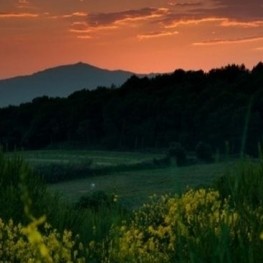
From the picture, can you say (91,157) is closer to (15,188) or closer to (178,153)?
(178,153)

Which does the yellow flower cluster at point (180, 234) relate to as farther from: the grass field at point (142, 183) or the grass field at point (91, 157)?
the grass field at point (91, 157)

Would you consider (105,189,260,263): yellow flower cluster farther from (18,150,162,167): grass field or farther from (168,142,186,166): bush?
(18,150,162,167): grass field

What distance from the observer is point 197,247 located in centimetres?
823

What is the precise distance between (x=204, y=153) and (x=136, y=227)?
3705cm

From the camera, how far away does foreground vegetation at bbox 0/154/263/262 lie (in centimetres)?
815

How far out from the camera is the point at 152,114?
209 feet

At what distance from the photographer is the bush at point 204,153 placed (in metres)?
49.1

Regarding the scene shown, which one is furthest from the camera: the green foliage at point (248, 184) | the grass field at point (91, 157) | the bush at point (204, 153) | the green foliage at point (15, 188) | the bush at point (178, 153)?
the bush at point (204, 153)

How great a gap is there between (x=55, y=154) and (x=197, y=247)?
47.7 m

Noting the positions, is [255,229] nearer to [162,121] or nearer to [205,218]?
[205,218]

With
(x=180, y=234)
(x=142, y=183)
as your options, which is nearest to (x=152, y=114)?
(x=142, y=183)

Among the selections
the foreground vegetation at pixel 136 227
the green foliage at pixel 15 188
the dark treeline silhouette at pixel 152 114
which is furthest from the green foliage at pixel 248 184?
the dark treeline silhouette at pixel 152 114

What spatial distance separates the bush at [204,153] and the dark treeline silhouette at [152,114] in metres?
1.30

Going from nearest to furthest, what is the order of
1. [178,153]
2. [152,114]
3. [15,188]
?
[15,188] → [178,153] → [152,114]
